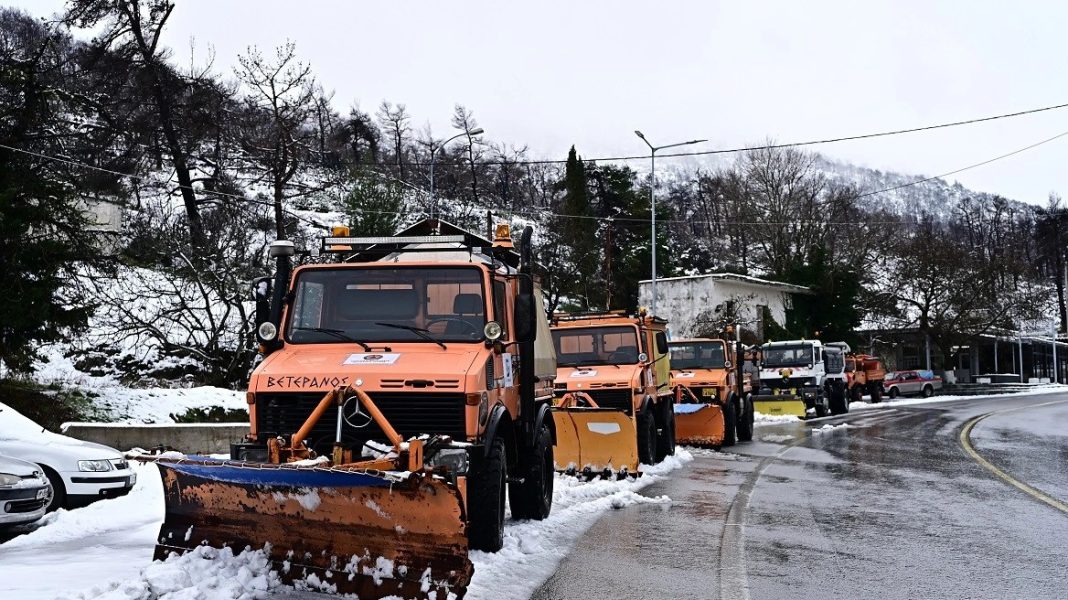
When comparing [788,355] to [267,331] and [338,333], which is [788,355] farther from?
[267,331]

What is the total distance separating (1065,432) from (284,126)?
21342 millimetres

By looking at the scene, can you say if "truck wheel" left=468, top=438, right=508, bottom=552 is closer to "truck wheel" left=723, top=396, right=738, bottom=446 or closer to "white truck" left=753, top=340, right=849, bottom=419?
"truck wheel" left=723, top=396, right=738, bottom=446

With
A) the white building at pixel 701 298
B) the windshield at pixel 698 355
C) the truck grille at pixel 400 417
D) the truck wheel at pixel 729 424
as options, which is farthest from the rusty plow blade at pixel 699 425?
the white building at pixel 701 298

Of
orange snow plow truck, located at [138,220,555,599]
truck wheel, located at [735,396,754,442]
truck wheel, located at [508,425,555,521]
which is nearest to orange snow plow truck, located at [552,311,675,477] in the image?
orange snow plow truck, located at [138,220,555,599]

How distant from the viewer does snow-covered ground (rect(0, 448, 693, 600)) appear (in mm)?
5773

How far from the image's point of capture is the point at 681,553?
7926 millimetres

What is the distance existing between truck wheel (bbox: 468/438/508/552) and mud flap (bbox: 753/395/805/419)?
2334 cm

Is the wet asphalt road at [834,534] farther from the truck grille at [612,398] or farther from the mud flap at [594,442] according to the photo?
the truck grille at [612,398]

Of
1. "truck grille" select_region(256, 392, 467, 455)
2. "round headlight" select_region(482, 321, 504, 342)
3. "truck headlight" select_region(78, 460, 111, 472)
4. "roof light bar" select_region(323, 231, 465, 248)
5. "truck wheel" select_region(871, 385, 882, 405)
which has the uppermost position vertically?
"roof light bar" select_region(323, 231, 465, 248)

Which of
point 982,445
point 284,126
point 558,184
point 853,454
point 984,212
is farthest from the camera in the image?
point 984,212

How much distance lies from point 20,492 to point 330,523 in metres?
4.15

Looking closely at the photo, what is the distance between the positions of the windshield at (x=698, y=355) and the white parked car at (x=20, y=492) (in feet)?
46.1

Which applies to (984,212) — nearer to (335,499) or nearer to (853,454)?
(853,454)

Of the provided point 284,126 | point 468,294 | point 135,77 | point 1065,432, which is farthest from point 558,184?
point 468,294
